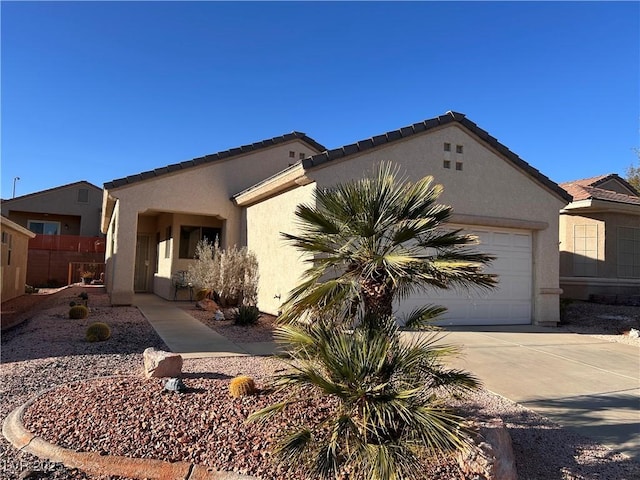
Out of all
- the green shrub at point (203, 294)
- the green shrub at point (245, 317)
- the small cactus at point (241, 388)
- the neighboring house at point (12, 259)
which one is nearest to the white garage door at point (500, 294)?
the green shrub at point (245, 317)

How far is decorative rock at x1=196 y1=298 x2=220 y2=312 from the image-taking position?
1337 cm

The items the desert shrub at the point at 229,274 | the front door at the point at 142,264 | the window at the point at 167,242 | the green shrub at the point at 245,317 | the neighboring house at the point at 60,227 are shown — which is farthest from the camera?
the neighboring house at the point at 60,227

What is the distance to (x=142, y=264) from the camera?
69.2ft

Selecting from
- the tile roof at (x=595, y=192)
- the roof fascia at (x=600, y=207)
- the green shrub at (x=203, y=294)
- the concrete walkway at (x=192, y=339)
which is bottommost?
the concrete walkway at (x=192, y=339)

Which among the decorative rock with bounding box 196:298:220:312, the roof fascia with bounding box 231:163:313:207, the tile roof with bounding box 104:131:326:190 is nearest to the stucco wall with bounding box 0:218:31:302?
the tile roof with bounding box 104:131:326:190

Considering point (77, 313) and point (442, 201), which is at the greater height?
point (442, 201)

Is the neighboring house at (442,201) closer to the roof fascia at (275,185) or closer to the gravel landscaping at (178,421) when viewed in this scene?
the roof fascia at (275,185)

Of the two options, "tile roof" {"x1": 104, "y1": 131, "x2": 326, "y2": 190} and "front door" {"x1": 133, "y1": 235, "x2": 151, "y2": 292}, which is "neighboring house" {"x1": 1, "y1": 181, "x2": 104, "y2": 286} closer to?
"front door" {"x1": 133, "y1": 235, "x2": 151, "y2": 292}

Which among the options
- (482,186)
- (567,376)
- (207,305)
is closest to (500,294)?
(482,186)

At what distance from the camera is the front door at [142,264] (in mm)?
20602

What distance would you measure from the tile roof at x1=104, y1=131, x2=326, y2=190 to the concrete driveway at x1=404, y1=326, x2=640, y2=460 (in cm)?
914

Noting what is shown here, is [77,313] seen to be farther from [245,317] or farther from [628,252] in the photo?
[628,252]

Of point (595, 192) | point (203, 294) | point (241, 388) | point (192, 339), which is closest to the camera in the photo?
point (241, 388)

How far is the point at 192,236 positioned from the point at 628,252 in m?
16.3
